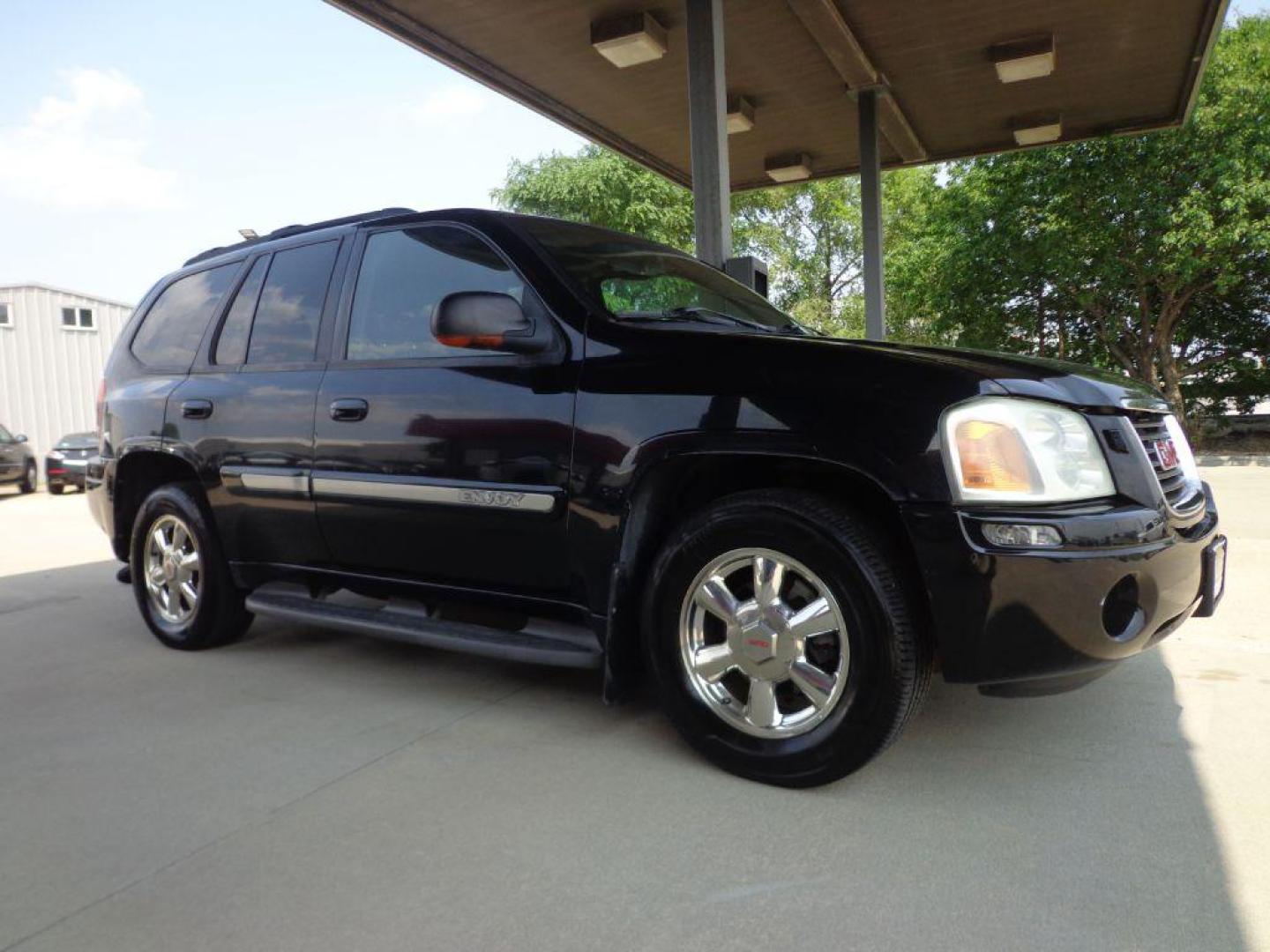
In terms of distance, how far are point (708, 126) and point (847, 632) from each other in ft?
16.5

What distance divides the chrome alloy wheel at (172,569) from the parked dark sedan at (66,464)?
13.9 metres

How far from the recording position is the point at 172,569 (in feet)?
14.3

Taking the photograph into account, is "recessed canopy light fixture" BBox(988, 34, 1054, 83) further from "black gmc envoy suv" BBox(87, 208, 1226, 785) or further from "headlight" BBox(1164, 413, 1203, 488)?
"headlight" BBox(1164, 413, 1203, 488)

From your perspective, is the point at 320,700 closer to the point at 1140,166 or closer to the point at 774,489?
the point at 774,489

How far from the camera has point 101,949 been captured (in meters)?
1.92

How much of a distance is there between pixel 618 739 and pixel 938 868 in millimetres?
1167

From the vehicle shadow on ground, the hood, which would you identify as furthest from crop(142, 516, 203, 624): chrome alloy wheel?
the hood

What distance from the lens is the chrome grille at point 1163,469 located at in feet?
8.49

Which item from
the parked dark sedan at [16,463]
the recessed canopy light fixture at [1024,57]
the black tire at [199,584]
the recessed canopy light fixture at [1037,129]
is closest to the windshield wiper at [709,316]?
the black tire at [199,584]

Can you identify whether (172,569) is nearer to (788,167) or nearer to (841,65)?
(841,65)

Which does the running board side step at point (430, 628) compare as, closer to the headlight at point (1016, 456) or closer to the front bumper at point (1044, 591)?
the front bumper at point (1044, 591)

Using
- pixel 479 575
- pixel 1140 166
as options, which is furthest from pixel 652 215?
pixel 479 575

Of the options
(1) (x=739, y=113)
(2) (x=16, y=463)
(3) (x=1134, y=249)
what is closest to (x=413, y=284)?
(1) (x=739, y=113)

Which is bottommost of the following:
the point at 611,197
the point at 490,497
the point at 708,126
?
the point at 490,497
